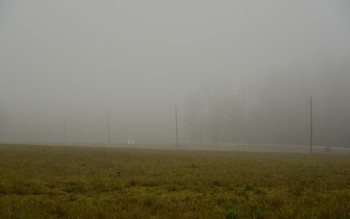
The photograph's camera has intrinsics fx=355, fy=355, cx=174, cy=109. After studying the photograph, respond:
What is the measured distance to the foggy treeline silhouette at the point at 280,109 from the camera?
316 ft

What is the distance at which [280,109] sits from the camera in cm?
10519

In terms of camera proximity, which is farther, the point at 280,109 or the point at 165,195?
the point at 280,109

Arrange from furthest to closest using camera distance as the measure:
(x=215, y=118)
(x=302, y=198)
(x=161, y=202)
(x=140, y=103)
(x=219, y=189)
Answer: (x=140, y=103) → (x=215, y=118) → (x=219, y=189) → (x=302, y=198) → (x=161, y=202)

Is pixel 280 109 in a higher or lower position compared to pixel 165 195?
higher

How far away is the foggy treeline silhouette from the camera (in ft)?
316

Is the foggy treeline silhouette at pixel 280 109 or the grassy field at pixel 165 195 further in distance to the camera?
the foggy treeline silhouette at pixel 280 109

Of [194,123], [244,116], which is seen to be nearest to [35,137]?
[194,123]

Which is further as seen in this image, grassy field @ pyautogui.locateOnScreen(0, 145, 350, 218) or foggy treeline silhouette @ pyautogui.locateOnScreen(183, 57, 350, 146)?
foggy treeline silhouette @ pyautogui.locateOnScreen(183, 57, 350, 146)

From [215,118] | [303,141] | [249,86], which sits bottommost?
[303,141]

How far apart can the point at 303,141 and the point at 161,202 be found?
89.0 meters

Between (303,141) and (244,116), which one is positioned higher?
(244,116)

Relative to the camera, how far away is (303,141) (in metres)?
94.8

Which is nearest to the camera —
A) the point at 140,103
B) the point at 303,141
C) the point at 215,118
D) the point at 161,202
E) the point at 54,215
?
the point at 54,215

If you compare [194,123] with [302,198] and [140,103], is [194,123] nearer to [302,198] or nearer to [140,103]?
[140,103]
